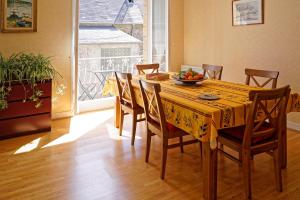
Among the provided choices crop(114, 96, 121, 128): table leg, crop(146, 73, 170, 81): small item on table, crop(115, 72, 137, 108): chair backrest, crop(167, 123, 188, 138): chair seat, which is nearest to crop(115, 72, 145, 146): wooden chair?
crop(115, 72, 137, 108): chair backrest

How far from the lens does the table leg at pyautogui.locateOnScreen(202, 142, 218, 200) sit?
85.2 inches

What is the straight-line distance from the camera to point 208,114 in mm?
2062

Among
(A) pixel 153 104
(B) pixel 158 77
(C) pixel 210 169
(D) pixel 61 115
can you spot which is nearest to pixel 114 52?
(D) pixel 61 115

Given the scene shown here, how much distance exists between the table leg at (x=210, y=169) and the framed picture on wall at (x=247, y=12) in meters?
2.70

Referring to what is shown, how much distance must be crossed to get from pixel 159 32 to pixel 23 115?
3.05 m

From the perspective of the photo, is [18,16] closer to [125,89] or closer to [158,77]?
[125,89]

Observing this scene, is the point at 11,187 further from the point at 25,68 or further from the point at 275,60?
the point at 275,60

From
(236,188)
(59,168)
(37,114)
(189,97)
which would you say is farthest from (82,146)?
(236,188)

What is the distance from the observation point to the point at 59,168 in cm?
279

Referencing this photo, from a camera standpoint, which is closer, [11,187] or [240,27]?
[11,187]

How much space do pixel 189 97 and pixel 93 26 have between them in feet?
11.8

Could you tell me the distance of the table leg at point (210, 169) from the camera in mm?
2164

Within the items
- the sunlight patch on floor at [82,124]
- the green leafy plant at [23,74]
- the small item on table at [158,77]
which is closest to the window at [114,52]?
the sunlight patch on floor at [82,124]

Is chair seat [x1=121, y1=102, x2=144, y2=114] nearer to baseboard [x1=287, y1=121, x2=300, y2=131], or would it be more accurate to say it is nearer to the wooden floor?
the wooden floor
